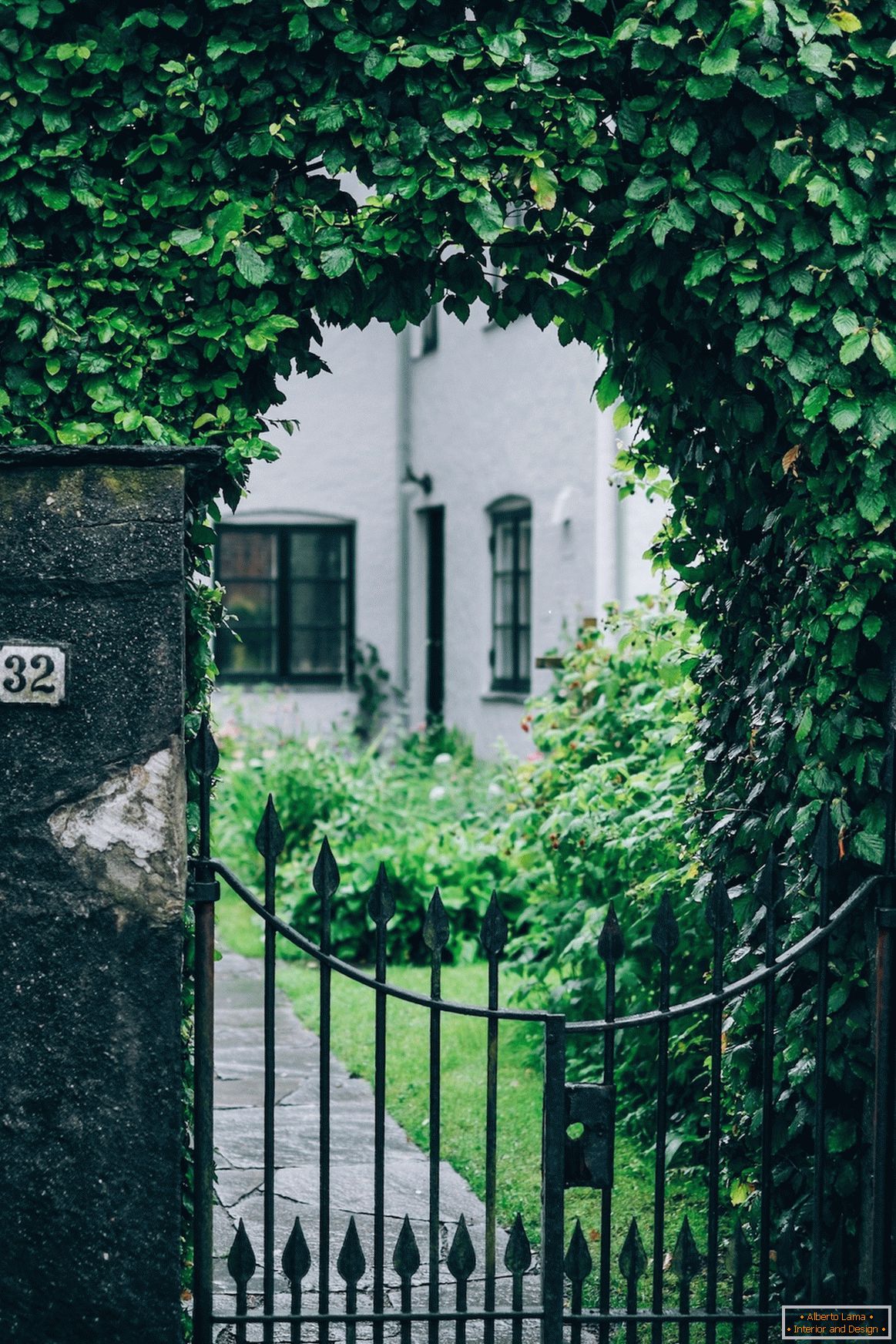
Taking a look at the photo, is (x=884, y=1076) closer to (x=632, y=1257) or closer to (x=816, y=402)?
(x=632, y=1257)

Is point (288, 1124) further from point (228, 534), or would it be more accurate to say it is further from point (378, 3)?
point (228, 534)

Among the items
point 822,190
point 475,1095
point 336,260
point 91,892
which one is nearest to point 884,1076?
point 91,892

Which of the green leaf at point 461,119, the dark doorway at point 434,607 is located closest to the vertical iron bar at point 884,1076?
the green leaf at point 461,119

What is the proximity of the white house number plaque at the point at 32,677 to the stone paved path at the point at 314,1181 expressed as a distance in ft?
5.07

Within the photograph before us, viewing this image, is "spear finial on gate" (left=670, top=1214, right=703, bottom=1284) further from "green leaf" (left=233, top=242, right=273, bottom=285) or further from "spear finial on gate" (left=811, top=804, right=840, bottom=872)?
"green leaf" (left=233, top=242, right=273, bottom=285)

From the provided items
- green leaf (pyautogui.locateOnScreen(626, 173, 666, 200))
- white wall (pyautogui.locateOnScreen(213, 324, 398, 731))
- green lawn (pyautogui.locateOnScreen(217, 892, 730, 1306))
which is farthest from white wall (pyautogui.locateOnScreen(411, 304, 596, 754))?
green leaf (pyautogui.locateOnScreen(626, 173, 666, 200))

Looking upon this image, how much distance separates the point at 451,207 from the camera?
318cm

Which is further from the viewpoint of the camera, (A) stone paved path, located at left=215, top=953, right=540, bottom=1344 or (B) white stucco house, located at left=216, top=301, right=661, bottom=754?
(B) white stucco house, located at left=216, top=301, right=661, bottom=754

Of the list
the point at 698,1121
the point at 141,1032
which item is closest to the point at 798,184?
the point at 141,1032

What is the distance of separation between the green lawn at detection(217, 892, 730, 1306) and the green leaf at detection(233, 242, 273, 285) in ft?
8.82

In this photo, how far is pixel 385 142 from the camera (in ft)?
10.3

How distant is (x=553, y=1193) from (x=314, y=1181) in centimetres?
174

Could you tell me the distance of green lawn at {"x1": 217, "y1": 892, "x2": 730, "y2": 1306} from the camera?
4535 mm

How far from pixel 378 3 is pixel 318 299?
640 mm
